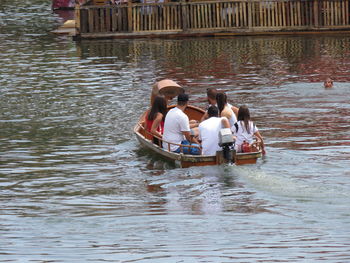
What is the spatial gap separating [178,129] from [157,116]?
3.27 feet

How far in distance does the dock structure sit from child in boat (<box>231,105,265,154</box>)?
2275cm

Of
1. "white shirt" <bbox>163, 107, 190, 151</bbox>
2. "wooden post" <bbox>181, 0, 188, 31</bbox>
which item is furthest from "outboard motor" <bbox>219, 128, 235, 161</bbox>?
"wooden post" <bbox>181, 0, 188, 31</bbox>

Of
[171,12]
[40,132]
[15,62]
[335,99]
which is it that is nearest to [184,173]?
[40,132]

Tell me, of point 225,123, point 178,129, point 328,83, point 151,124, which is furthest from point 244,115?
point 328,83

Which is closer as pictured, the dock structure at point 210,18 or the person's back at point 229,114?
the person's back at point 229,114

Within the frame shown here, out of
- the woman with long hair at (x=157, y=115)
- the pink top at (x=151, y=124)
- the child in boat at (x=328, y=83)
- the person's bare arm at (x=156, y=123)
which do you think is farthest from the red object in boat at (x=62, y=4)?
the person's bare arm at (x=156, y=123)

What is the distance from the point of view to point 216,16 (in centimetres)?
4103

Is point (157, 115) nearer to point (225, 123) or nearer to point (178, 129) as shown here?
point (178, 129)

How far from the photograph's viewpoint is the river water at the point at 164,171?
13281mm

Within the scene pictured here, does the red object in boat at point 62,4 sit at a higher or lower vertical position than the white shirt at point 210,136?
higher

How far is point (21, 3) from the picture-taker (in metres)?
66.1

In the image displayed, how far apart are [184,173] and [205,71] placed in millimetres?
14597

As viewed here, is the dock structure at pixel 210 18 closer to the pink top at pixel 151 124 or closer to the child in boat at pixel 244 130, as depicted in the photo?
the pink top at pixel 151 124

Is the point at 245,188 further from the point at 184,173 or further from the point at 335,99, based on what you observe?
the point at 335,99
